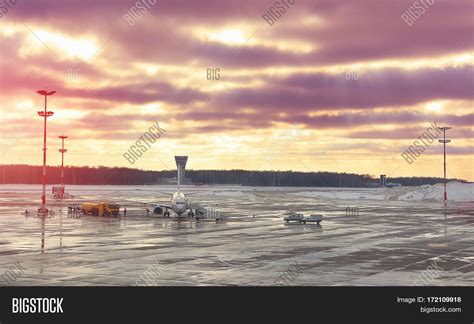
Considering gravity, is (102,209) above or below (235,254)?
above

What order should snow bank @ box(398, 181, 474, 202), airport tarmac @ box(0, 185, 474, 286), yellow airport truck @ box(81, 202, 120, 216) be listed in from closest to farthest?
1. airport tarmac @ box(0, 185, 474, 286)
2. yellow airport truck @ box(81, 202, 120, 216)
3. snow bank @ box(398, 181, 474, 202)

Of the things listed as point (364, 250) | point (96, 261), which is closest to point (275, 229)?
point (364, 250)

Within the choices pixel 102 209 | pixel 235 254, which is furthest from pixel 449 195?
pixel 235 254

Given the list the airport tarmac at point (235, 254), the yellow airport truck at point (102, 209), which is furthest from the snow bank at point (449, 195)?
the yellow airport truck at point (102, 209)

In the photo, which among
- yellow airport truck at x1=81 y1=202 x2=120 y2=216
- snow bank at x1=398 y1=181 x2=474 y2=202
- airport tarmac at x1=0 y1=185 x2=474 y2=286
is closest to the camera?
airport tarmac at x1=0 y1=185 x2=474 y2=286

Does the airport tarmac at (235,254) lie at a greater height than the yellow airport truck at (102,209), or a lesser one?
lesser

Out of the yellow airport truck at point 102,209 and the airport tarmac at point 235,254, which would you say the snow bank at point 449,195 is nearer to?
the airport tarmac at point 235,254

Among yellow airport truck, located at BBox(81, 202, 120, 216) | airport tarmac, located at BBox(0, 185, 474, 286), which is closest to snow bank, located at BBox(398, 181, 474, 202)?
airport tarmac, located at BBox(0, 185, 474, 286)

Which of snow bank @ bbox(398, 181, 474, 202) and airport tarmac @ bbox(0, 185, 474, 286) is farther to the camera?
snow bank @ bbox(398, 181, 474, 202)

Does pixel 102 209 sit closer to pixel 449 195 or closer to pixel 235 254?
pixel 235 254

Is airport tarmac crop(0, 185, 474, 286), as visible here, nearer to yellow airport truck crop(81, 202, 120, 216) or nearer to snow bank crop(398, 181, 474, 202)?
yellow airport truck crop(81, 202, 120, 216)

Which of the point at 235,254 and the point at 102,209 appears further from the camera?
the point at 102,209

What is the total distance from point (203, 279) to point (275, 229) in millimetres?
28414
